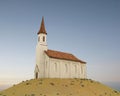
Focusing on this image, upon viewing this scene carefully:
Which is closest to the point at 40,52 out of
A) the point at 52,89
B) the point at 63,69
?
the point at 63,69

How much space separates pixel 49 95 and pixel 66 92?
226 inches

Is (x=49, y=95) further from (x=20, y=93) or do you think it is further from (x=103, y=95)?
(x=103, y=95)

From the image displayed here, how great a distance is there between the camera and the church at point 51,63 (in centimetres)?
6026

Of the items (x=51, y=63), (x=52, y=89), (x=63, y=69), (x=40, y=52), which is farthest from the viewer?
(x=63, y=69)

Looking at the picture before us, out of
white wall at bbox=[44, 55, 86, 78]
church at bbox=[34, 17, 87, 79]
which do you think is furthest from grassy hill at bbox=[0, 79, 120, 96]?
church at bbox=[34, 17, 87, 79]

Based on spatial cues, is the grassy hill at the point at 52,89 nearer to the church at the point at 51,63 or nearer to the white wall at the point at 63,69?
the white wall at the point at 63,69

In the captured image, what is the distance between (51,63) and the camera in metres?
60.5

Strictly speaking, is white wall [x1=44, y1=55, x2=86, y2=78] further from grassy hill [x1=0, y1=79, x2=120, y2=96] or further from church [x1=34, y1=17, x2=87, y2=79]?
grassy hill [x1=0, y1=79, x2=120, y2=96]

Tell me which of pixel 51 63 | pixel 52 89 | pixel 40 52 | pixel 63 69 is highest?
pixel 40 52

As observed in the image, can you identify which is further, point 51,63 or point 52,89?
point 51,63

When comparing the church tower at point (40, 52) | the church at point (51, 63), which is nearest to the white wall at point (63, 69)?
the church at point (51, 63)

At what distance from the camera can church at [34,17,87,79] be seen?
6026cm

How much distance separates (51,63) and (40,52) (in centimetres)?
584

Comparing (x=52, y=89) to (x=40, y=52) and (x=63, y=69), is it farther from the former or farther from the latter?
(x=40, y=52)
